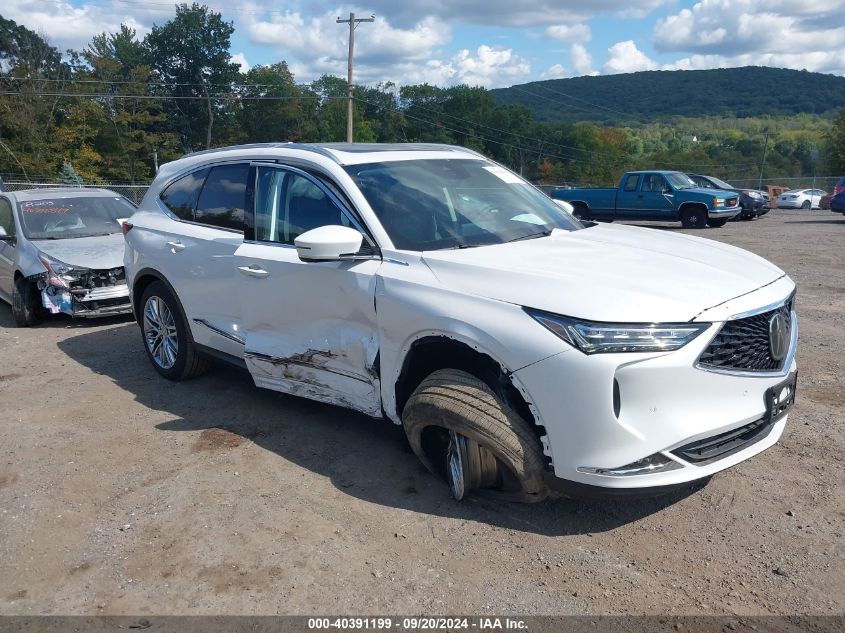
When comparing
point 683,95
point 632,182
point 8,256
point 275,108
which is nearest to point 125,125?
point 275,108

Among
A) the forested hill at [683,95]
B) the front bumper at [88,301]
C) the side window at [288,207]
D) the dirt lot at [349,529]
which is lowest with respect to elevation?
the dirt lot at [349,529]

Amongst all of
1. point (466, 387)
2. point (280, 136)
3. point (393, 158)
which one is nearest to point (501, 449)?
point (466, 387)

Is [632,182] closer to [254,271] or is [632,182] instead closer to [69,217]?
[69,217]

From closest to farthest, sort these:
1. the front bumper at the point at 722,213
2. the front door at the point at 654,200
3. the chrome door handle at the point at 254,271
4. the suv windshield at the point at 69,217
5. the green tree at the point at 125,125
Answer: the chrome door handle at the point at 254,271, the suv windshield at the point at 69,217, the front bumper at the point at 722,213, the front door at the point at 654,200, the green tree at the point at 125,125

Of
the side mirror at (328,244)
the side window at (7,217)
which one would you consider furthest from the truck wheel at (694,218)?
the side mirror at (328,244)

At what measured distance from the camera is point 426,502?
388 centimetres

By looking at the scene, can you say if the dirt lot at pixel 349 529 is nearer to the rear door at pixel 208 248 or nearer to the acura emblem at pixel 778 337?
the rear door at pixel 208 248

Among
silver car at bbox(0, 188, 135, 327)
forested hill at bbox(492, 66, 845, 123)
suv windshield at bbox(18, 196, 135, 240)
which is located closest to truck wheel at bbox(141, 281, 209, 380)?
silver car at bbox(0, 188, 135, 327)

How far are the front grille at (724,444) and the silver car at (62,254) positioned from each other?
711cm

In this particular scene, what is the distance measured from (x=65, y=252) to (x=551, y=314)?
24.1ft

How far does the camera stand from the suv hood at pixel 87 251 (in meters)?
8.45

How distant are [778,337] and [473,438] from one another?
156 cm

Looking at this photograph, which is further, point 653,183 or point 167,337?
point 653,183

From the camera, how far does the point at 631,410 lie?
3.09 metres
